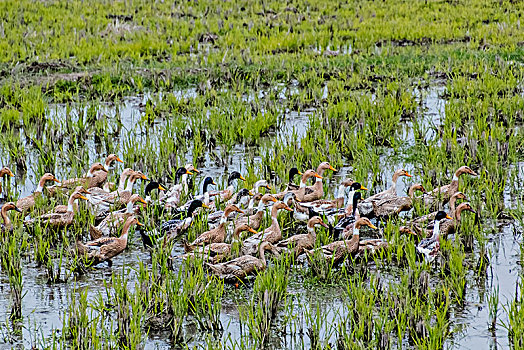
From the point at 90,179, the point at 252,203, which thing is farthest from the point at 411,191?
the point at 90,179

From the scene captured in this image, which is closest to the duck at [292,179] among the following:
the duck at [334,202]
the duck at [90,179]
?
the duck at [334,202]

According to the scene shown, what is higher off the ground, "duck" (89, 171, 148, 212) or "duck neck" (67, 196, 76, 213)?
"duck neck" (67, 196, 76, 213)

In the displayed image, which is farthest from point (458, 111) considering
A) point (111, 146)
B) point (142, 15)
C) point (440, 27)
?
point (142, 15)

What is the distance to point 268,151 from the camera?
938 centimetres

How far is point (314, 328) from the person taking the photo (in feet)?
16.9

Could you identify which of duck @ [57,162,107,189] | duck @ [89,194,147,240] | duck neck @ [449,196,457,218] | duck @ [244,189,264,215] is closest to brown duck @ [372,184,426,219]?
duck neck @ [449,196,457,218]

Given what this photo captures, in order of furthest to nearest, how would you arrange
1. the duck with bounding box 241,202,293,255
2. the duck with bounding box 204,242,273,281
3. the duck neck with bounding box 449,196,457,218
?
the duck neck with bounding box 449,196,457,218 < the duck with bounding box 241,202,293,255 < the duck with bounding box 204,242,273,281

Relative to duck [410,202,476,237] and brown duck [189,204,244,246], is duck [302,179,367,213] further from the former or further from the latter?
brown duck [189,204,244,246]

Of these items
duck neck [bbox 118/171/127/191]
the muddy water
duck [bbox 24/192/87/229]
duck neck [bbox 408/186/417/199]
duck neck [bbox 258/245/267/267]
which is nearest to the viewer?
the muddy water

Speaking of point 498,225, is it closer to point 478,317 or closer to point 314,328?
point 478,317

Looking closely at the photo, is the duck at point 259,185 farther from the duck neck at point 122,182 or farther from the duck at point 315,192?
the duck neck at point 122,182

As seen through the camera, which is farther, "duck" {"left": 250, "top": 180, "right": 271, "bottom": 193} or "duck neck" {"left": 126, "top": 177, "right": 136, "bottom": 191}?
"duck neck" {"left": 126, "top": 177, "right": 136, "bottom": 191}

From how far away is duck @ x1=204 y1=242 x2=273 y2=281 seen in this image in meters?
6.26

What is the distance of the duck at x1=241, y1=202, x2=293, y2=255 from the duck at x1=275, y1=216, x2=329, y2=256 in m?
0.20
